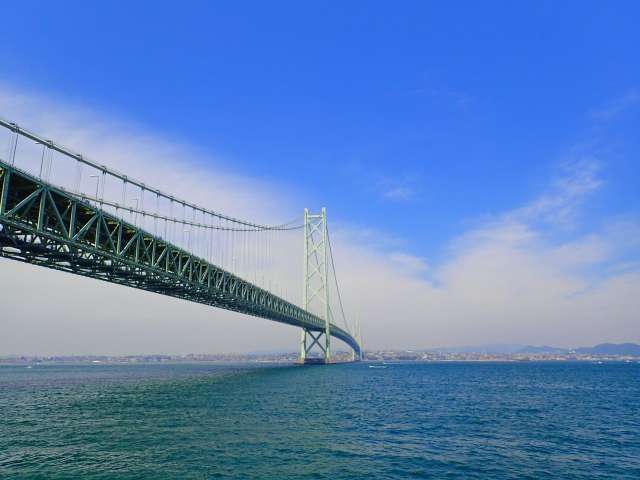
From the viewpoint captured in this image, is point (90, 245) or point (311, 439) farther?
point (90, 245)

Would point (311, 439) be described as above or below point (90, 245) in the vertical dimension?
below

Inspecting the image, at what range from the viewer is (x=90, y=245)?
1320 inches

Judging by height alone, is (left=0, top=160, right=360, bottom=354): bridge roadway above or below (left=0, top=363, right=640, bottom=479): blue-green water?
above

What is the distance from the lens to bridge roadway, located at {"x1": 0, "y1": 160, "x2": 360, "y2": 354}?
90.3 feet

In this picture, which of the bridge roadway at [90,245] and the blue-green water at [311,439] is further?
the bridge roadway at [90,245]

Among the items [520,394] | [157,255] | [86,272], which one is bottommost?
[520,394]

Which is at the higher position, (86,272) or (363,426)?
(86,272)

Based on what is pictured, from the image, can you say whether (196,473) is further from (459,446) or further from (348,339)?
(348,339)

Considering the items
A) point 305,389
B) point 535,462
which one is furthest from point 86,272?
point 535,462

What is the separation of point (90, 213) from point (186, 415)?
15686 millimetres

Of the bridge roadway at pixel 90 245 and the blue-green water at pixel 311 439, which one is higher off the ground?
the bridge roadway at pixel 90 245

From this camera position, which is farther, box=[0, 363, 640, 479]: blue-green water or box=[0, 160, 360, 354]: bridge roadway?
box=[0, 160, 360, 354]: bridge roadway

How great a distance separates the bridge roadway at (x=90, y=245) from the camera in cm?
2753

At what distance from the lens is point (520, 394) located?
47.8 metres
